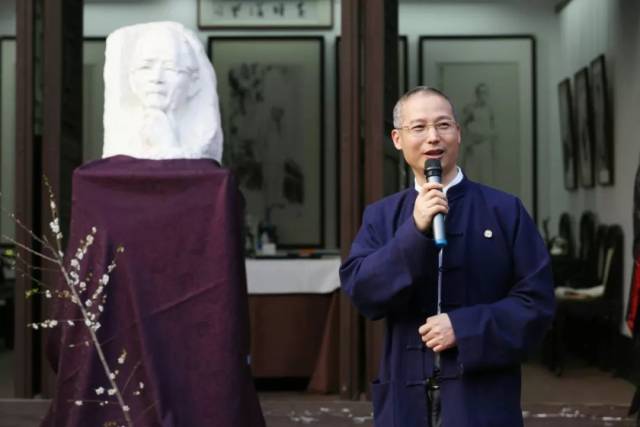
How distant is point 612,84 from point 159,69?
4471mm

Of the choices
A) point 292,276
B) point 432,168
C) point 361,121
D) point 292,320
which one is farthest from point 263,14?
point 432,168

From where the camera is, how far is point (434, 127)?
92.9 inches

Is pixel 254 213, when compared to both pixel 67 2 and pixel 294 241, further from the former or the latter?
pixel 67 2

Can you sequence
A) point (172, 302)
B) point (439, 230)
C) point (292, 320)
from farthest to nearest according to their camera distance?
point (292, 320)
point (172, 302)
point (439, 230)

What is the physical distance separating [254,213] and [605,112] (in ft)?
8.44

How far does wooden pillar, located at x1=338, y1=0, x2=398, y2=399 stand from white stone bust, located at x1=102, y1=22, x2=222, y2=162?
56.3 inches

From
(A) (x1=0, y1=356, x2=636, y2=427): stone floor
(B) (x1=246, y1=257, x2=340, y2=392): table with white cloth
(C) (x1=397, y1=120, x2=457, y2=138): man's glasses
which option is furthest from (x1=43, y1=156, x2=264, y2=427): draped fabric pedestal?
(B) (x1=246, y1=257, x2=340, y2=392): table with white cloth

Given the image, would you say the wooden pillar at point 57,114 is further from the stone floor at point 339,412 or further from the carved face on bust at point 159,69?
the carved face on bust at point 159,69

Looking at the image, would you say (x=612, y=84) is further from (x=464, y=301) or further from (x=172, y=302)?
(x=464, y=301)

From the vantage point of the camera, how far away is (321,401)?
230 inches

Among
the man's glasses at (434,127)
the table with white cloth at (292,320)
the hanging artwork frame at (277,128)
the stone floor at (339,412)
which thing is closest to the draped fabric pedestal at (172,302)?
the stone floor at (339,412)

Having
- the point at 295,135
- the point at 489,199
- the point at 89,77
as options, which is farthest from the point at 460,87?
the point at 489,199

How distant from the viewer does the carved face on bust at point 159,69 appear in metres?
4.15

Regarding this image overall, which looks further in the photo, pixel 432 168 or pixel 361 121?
pixel 361 121
